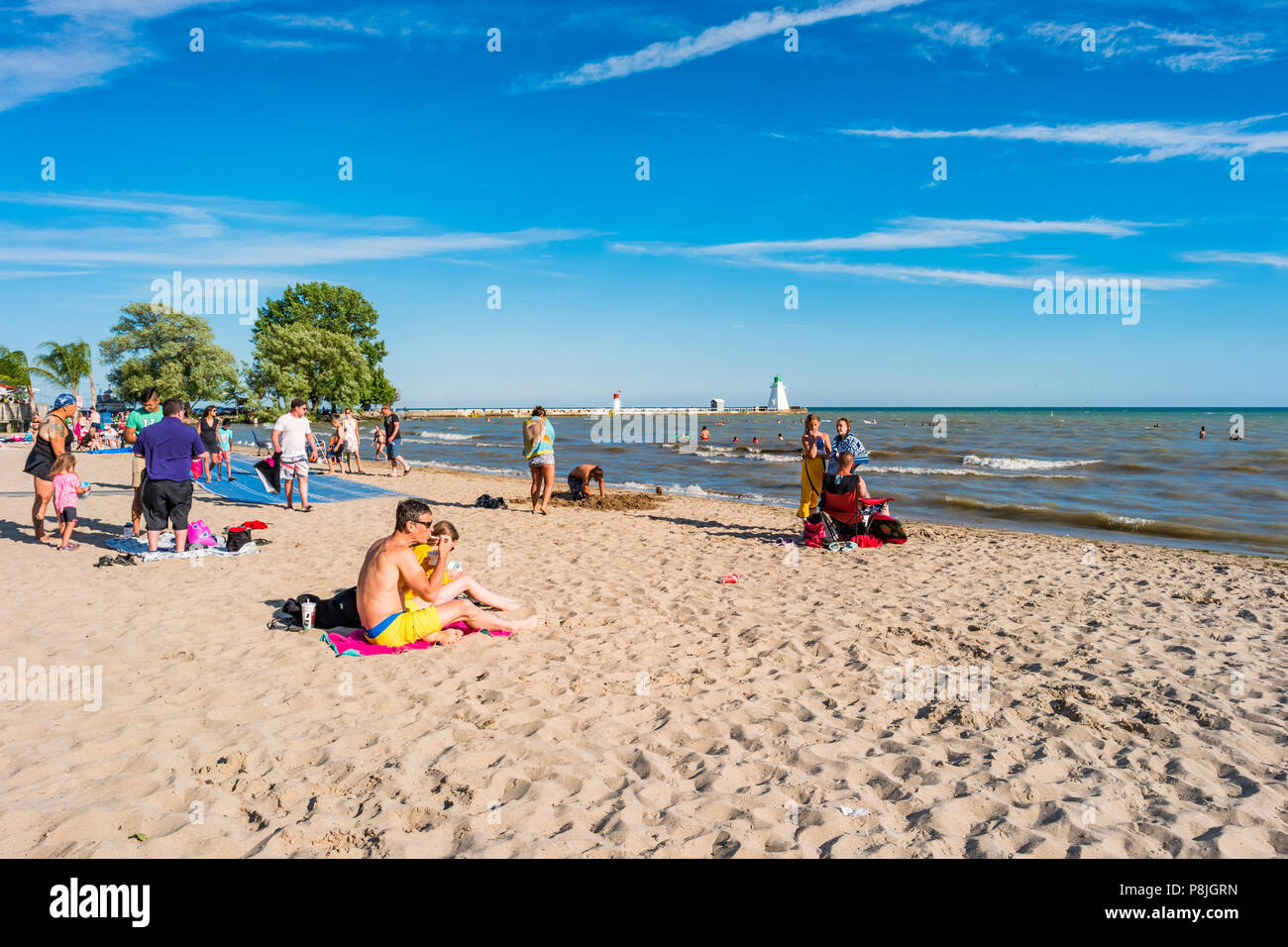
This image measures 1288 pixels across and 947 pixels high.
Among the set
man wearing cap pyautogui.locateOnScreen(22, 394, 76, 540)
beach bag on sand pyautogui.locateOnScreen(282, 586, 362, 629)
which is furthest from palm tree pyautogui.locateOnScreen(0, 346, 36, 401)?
beach bag on sand pyautogui.locateOnScreen(282, 586, 362, 629)

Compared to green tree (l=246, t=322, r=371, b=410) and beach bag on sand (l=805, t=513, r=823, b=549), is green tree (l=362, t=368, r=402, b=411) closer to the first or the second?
green tree (l=246, t=322, r=371, b=410)

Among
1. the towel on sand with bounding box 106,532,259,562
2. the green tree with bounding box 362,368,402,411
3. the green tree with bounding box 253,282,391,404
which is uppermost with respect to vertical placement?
the green tree with bounding box 253,282,391,404

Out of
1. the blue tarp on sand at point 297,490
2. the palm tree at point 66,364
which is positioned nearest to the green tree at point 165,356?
the palm tree at point 66,364

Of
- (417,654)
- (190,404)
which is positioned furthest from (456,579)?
(190,404)

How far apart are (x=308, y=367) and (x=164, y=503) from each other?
48.9 metres

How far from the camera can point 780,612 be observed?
680 centimetres

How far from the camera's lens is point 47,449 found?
909 centimetres

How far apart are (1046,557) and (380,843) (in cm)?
995

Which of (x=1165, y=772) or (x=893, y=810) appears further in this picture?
(x=1165, y=772)

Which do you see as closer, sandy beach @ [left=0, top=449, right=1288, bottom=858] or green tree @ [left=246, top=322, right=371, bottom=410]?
sandy beach @ [left=0, top=449, right=1288, bottom=858]

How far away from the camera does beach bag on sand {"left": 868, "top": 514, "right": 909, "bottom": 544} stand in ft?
34.9

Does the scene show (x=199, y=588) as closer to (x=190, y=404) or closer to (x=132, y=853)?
(x=132, y=853)

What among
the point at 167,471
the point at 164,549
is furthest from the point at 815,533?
the point at 164,549

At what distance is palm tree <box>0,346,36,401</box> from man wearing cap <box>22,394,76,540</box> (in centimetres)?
5401
